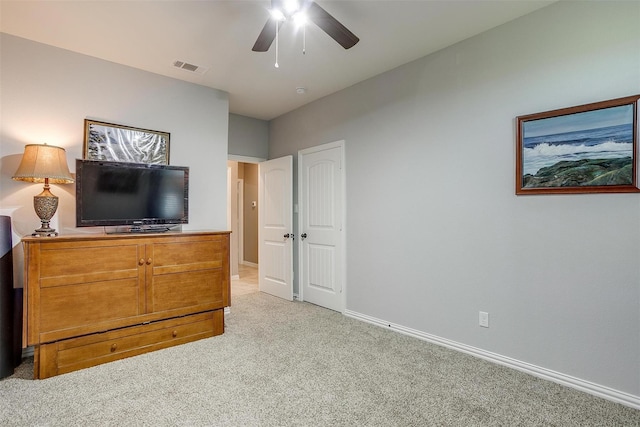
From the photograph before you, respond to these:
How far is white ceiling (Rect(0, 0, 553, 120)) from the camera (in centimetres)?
226

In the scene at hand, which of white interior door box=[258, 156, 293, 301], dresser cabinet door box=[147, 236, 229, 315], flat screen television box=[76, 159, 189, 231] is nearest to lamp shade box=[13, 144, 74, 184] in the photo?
flat screen television box=[76, 159, 189, 231]

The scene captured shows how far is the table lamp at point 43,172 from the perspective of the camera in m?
2.42

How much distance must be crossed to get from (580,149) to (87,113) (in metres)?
4.10

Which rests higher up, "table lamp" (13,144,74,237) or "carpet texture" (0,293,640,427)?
"table lamp" (13,144,74,237)

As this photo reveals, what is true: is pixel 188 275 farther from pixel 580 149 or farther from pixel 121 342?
pixel 580 149

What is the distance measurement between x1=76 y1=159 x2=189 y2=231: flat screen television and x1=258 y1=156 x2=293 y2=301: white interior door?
1.50m

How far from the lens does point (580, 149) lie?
2.13m

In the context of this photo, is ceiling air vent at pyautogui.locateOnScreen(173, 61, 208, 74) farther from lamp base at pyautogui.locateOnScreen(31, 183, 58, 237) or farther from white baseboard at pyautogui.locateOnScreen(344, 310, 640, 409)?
white baseboard at pyautogui.locateOnScreen(344, 310, 640, 409)

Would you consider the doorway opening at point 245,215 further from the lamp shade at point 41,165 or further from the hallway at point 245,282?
the lamp shade at point 41,165

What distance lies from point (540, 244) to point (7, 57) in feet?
14.8

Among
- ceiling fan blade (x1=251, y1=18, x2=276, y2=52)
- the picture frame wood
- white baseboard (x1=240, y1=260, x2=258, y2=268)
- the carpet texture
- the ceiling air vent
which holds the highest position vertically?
the ceiling air vent

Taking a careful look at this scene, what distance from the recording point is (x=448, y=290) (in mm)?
2830

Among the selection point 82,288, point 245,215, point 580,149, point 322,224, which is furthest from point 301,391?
point 245,215

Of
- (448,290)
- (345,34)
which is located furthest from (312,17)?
(448,290)
